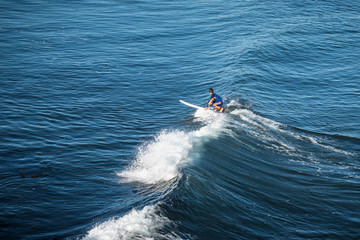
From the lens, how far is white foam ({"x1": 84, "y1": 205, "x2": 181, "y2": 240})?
1394 cm

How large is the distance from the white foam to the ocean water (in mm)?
65

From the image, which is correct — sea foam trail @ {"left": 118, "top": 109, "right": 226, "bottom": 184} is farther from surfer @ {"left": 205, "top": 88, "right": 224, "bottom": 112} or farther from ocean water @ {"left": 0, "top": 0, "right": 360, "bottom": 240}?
surfer @ {"left": 205, "top": 88, "right": 224, "bottom": 112}

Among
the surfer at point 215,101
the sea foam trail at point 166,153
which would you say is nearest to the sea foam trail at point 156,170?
the sea foam trail at point 166,153

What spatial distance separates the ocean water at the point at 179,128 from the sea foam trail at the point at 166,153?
0.11 metres

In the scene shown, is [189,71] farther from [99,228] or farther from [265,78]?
[99,228]

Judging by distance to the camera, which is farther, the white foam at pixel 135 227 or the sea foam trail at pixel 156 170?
the sea foam trail at pixel 156 170

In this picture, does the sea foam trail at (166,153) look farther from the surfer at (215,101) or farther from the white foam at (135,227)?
the white foam at (135,227)

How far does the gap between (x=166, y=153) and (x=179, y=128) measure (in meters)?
4.74

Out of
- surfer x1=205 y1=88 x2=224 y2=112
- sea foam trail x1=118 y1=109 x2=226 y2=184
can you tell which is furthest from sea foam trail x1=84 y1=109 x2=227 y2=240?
surfer x1=205 y1=88 x2=224 y2=112

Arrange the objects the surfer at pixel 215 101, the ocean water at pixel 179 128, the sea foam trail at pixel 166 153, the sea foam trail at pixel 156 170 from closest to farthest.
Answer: the sea foam trail at pixel 156 170, the ocean water at pixel 179 128, the sea foam trail at pixel 166 153, the surfer at pixel 215 101

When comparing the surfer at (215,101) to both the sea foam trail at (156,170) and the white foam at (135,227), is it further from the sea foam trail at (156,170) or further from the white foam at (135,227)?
the white foam at (135,227)

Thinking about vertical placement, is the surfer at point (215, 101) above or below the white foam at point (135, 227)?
above

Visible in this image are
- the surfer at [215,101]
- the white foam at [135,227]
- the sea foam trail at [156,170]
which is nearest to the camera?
the white foam at [135,227]

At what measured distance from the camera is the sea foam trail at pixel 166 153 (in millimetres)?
18798
